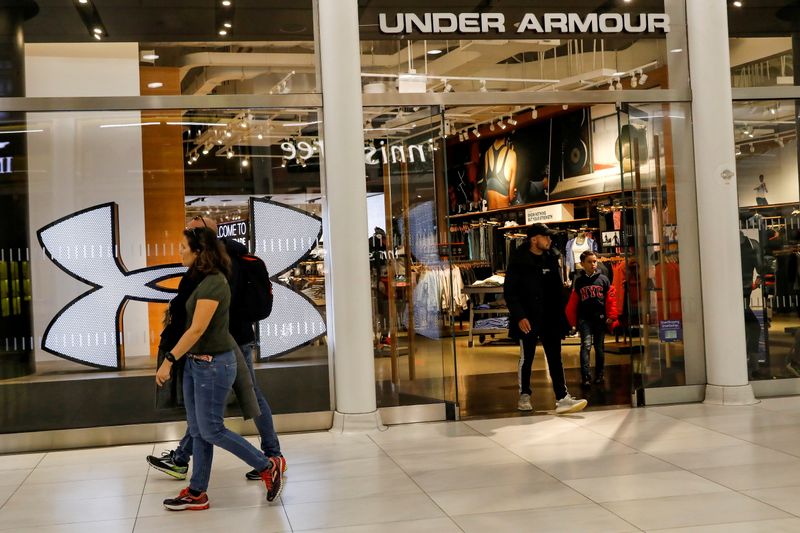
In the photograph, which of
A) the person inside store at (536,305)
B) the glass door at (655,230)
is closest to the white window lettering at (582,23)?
the glass door at (655,230)

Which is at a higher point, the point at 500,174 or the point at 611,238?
the point at 500,174

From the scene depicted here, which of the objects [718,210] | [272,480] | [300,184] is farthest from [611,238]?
[272,480]

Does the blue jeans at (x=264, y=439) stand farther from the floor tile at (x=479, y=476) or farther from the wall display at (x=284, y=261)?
the wall display at (x=284, y=261)

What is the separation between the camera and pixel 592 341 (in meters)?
9.86

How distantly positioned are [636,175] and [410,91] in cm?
213

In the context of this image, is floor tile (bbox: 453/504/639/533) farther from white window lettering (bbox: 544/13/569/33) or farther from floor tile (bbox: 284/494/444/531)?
→ white window lettering (bbox: 544/13/569/33)

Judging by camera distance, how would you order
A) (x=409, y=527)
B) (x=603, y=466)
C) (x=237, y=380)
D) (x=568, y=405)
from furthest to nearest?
(x=568, y=405) → (x=603, y=466) → (x=237, y=380) → (x=409, y=527)

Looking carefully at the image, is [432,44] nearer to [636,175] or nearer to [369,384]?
[636,175]

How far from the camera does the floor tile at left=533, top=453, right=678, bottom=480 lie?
5.37 metres

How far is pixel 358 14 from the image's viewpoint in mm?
7258

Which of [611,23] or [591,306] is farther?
[591,306]

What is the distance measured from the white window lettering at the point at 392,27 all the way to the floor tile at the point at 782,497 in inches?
174

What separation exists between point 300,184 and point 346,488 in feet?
9.40

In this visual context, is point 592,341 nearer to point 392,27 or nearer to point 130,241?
point 392,27
